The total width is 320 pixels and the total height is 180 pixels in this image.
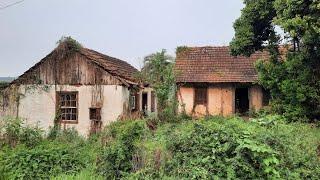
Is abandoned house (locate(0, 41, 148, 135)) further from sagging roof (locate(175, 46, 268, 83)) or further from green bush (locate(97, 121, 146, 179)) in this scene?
green bush (locate(97, 121, 146, 179))

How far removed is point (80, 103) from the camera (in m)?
20.4

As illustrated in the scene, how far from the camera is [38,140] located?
53.2 feet

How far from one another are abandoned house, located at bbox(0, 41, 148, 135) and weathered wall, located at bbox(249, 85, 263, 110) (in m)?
8.46

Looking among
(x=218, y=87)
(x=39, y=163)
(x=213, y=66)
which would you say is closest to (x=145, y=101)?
(x=218, y=87)

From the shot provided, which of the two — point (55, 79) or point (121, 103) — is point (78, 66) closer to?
point (55, 79)

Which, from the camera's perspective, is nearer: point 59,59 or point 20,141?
point 20,141

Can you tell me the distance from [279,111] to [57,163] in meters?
10.3

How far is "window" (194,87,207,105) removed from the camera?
26281 mm

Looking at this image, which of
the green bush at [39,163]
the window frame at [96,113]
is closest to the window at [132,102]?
the window frame at [96,113]

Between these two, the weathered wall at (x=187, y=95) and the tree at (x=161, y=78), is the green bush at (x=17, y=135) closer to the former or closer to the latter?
the tree at (x=161, y=78)

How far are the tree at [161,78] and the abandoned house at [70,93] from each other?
96.4 inches

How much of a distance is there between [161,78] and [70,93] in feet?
18.7

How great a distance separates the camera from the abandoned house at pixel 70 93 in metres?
20.1

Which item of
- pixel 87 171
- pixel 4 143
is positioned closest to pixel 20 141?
pixel 4 143
